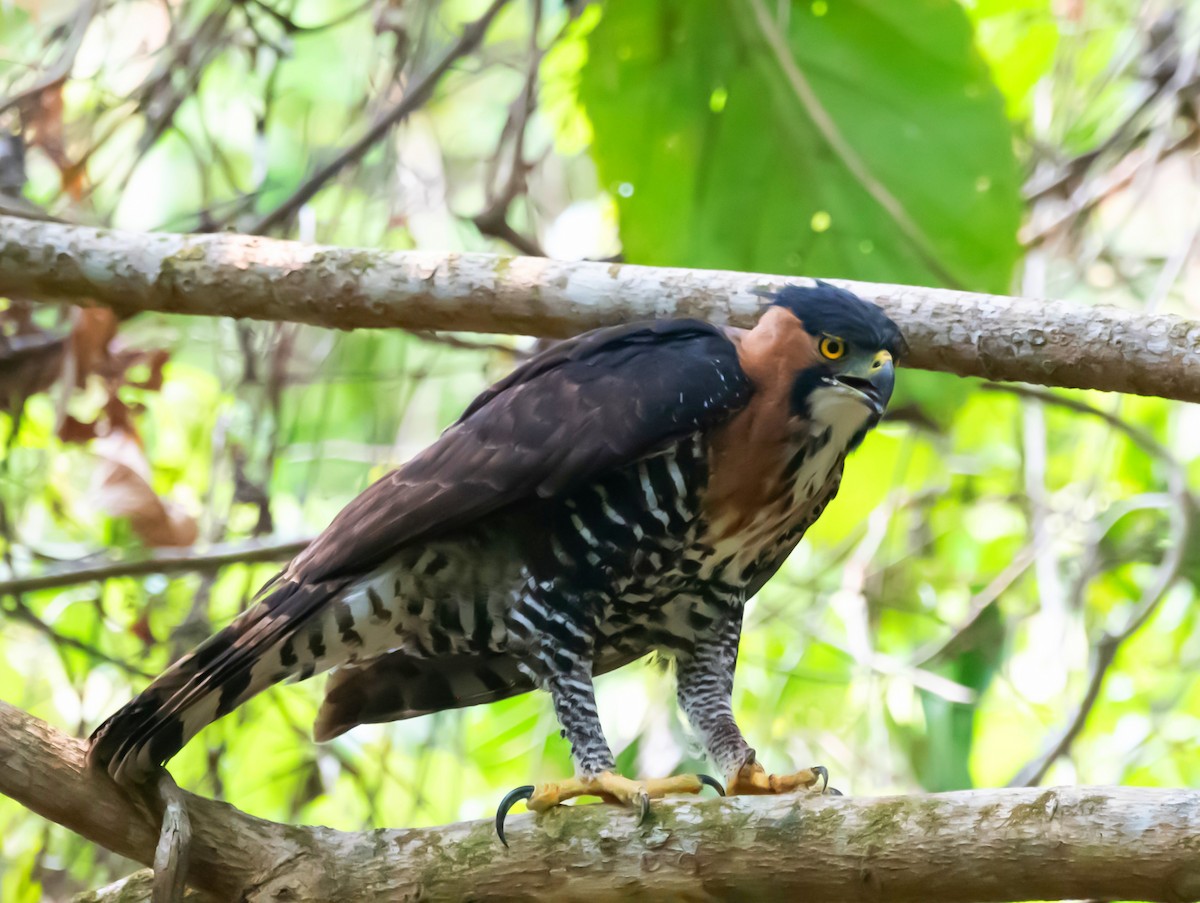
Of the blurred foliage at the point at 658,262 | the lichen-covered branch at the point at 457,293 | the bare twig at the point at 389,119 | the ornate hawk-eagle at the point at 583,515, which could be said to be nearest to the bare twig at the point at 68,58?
the blurred foliage at the point at 658,262

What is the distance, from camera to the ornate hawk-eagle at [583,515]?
7.48ft

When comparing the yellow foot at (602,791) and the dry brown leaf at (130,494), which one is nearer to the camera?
the yellow foot at (602,791)

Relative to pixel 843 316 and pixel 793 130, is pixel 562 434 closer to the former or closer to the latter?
pixel 843 316

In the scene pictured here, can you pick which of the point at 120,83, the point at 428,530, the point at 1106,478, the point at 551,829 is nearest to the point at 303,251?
the point at 428,530

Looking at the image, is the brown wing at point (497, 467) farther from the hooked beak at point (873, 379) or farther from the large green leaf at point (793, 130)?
the large green leaf at point (793, 130)

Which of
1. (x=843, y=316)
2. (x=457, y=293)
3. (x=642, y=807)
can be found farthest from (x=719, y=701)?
(x=457, y=293)

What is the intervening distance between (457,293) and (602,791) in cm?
102

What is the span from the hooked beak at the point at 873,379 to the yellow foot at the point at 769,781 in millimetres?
762

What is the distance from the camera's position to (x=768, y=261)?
130 inches

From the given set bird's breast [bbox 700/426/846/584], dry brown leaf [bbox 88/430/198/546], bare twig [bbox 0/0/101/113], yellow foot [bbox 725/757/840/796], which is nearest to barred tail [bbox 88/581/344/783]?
bird's breast [bbox 700/426/846/584]

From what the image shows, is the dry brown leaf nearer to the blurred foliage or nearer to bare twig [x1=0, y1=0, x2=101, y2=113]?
the blurred foliage

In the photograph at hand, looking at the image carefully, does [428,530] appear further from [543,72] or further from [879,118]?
[543,72]

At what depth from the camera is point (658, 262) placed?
10.3 ft

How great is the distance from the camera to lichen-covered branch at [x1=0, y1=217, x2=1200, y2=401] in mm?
2357
